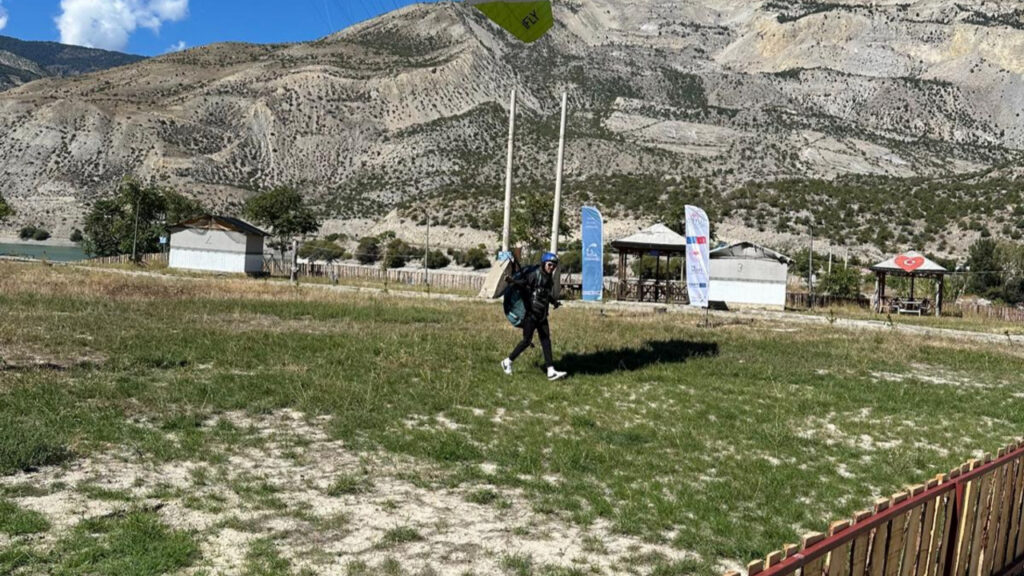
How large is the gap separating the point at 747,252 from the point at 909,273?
7759 mm

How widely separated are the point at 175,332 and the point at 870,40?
493ft

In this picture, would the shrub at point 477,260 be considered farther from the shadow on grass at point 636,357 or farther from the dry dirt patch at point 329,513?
the dry dirt patch at point 329,513

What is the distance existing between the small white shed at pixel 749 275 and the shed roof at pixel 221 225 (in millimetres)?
27629

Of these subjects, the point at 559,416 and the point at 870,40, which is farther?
the point at 870,40

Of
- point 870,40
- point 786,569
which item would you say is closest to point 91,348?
point 786,569

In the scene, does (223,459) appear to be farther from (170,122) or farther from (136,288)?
(170,122)

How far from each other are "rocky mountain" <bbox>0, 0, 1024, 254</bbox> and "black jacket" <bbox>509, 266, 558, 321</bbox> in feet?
177

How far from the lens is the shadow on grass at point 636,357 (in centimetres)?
1195

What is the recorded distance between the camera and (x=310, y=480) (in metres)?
5.75

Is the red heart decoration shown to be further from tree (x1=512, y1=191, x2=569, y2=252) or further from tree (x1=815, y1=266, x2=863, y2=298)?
tree (x1=512, y1=191, x2=569, y2=252)

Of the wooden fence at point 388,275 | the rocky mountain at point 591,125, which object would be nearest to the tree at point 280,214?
the wooden fence at point 388,275

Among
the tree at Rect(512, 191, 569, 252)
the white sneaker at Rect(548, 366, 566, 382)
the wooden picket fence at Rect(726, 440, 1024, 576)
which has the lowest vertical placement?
the white sneaker at Rect(548, 366, 566, 382)

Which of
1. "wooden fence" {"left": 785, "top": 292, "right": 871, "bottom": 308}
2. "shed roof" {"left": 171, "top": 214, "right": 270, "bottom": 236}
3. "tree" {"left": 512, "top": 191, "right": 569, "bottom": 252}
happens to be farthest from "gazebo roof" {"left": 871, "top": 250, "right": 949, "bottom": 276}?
"shed roof" {"left": 171, "top": 214, "right": 270, "bottom": 236}

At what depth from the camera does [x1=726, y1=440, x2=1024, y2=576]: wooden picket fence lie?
9.25 ft
